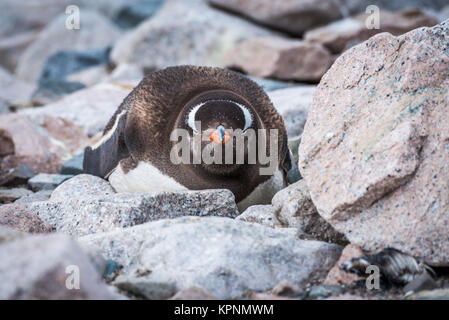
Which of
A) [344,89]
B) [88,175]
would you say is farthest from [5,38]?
[344,89]

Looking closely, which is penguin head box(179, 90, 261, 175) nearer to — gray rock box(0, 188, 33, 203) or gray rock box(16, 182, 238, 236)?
gray rock box(16, 182, 238, 236)

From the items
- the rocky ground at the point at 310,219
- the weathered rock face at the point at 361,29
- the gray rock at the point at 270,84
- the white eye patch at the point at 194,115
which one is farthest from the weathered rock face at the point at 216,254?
the weathered rock face at the point at 361,29

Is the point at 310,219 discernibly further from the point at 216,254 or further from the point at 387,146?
the point at 216,254

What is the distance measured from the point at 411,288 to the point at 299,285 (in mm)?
496

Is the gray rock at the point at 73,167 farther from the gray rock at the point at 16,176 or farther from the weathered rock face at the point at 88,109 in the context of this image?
the weathered rock face at the point at 88,109

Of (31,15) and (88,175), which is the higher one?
(31,15)

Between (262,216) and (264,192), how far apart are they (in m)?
0.85

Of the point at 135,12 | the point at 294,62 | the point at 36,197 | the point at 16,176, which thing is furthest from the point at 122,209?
the point at 135,12

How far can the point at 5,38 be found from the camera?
16094 millimetres

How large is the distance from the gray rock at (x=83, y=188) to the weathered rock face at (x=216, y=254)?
4.48ft

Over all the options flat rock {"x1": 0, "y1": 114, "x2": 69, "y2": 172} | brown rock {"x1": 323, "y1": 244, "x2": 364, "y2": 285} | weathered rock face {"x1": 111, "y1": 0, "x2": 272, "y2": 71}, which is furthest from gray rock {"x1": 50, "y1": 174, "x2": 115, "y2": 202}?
weathered rock face {"x1": 111, "y1": 0, "x2": 272, "y2": 71}

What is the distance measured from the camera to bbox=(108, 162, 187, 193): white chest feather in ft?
14.1

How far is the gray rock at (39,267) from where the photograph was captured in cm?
207
